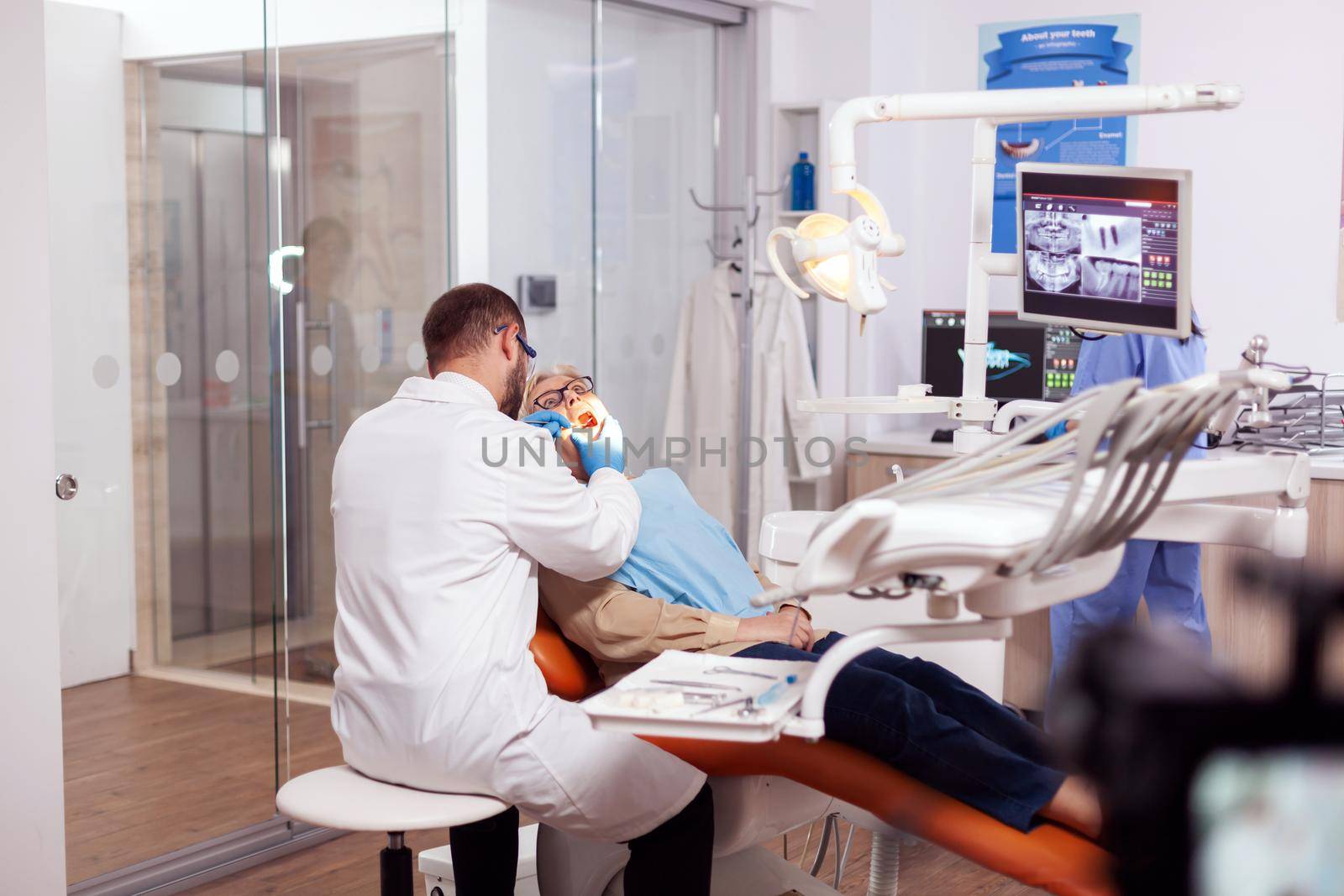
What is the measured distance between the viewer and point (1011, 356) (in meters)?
4.04

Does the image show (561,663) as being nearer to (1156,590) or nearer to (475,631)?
(475,631)

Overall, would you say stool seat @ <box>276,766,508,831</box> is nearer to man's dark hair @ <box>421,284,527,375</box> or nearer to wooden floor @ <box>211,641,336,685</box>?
man's dark hair @ <box>421,284,527,375</box>

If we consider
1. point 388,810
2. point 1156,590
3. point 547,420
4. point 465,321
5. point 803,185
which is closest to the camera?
point 388,810

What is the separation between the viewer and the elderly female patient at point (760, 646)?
169 cm

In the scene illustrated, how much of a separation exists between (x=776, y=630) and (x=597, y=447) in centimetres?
44

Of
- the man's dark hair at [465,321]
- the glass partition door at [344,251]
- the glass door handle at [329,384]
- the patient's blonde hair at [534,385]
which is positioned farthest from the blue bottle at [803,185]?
the man's dark hair at [465,321]

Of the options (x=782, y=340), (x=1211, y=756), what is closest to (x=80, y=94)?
(x=782, y=340)

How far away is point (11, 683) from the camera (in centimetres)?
233

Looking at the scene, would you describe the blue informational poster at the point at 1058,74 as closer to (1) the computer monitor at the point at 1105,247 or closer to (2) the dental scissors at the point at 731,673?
(1) the computer monitor at the point at 1105,247

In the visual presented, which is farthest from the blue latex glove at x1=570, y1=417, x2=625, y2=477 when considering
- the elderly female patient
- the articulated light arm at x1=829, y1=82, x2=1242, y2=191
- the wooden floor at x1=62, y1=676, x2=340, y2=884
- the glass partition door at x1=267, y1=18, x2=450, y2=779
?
the glass partition door at x1=267, y1=18, x2=450, y2=779

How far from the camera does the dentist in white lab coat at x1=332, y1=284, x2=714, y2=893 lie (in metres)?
1.90

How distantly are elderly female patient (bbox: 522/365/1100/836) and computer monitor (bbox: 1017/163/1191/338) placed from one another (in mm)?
604

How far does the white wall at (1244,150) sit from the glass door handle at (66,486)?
2.61 metres

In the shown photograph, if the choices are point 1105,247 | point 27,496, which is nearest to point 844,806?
point 1105,247
